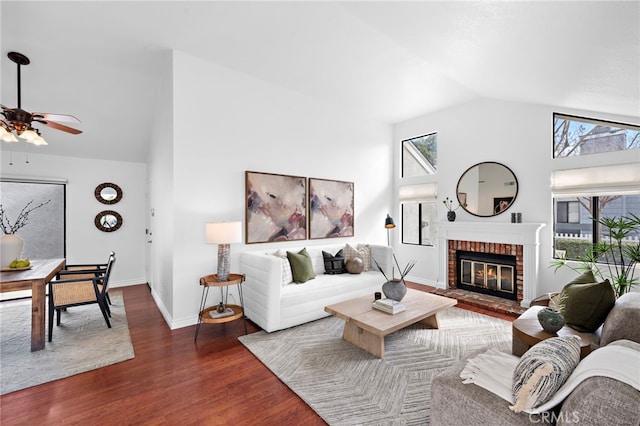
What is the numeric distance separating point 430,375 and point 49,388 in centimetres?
301

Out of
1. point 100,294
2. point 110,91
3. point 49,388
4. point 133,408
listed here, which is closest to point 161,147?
point 110,91

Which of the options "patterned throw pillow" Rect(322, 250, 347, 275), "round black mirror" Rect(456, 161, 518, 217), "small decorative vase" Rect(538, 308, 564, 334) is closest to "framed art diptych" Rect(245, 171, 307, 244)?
"patterned throw pillow" Rect(322, 250, 347, 275)

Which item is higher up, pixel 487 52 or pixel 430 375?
pixel 487 52

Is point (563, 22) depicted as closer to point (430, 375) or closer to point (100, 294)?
point (430, 375)

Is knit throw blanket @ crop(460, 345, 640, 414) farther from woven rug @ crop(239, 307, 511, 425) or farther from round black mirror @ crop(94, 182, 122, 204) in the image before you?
round black mirror @ crop(94, 182, 122, 204)

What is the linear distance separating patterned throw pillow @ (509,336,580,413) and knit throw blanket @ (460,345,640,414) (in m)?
0.03

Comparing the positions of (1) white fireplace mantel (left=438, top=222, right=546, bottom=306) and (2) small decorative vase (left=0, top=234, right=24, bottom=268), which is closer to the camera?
(2) small decorative vase (left=0, top=234, right=24, bottom=268)

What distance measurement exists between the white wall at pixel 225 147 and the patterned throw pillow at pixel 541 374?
324cm

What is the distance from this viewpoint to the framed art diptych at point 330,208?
468 centimetres

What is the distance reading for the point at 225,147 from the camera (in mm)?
3730

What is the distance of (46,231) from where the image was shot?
16.3 ft

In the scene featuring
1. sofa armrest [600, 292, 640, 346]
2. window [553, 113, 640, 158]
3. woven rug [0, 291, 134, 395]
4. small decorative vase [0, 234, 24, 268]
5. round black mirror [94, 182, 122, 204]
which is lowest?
woven rug [0, 291, 134, 395]

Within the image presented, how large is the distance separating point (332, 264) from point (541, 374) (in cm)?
309

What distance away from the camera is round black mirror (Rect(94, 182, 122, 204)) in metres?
5.23
